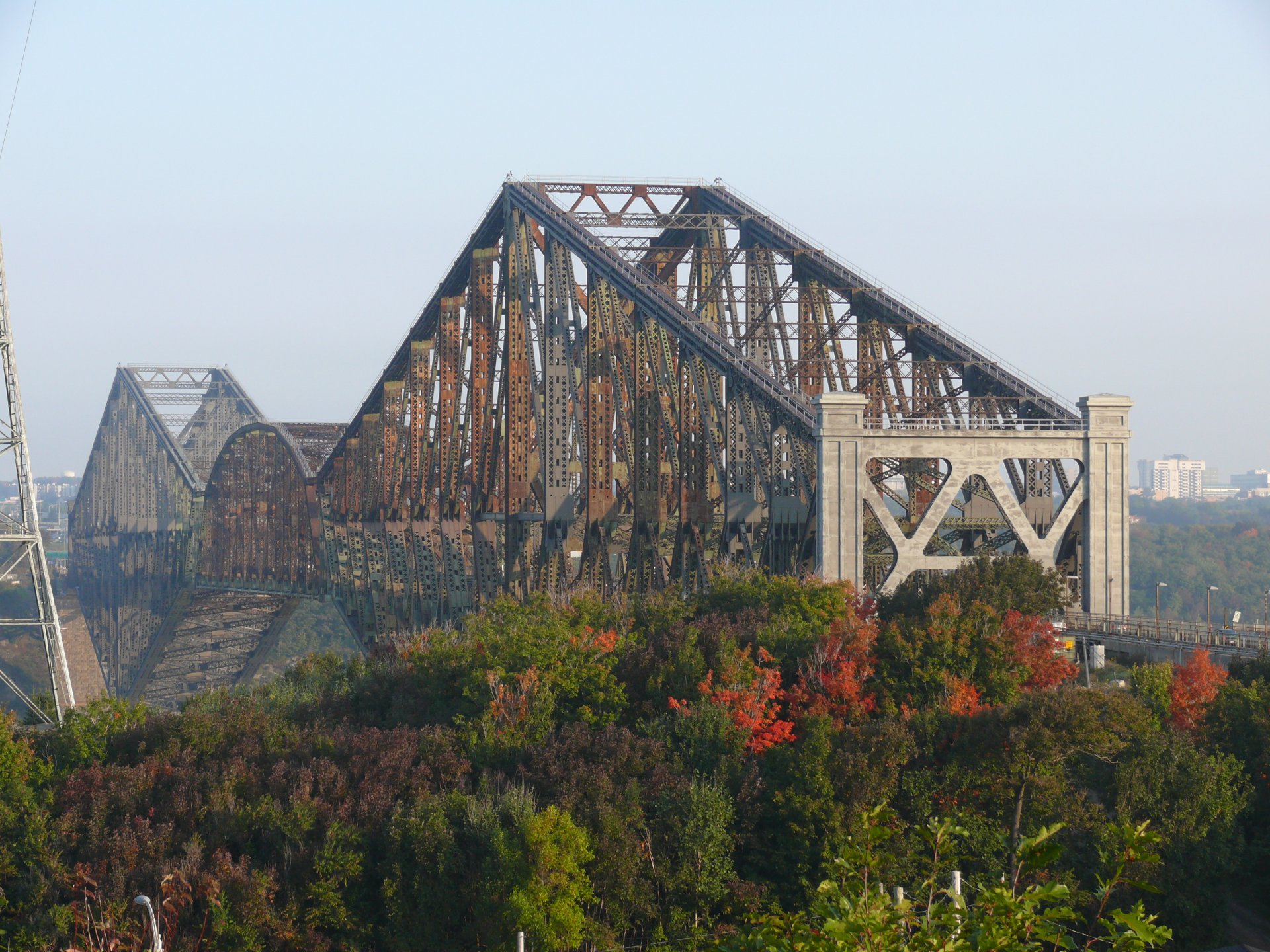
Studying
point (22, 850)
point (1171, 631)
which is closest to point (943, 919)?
point (22, 850)

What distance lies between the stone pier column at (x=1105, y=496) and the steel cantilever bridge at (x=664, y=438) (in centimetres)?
17

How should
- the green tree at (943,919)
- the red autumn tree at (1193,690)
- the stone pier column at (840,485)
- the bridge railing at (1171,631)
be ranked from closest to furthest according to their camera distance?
1. the green tree at (943,919)
2. the red autumn tree at (1193,690)
3. the bridge railing at (1171,631)
4. the stone pier column at (840,485)

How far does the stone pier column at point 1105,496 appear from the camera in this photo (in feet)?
206

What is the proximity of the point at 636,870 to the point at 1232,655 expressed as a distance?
23.5m

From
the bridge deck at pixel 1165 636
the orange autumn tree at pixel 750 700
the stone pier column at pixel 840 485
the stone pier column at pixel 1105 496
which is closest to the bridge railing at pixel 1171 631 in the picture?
the bridge deck at pixel 1165 636

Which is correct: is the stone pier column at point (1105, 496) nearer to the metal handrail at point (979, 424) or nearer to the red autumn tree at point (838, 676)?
the metal handrail at point (979, 424)

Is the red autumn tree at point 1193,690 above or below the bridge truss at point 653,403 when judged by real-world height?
below

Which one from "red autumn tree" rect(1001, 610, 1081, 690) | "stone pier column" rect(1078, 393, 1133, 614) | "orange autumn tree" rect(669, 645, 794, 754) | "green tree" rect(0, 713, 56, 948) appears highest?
"stone pier column" rect(1078, 393, 1133, 614)

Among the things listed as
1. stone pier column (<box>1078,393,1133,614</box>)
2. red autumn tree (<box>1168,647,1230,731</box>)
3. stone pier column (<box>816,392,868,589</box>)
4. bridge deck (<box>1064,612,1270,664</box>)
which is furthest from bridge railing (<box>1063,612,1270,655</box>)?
stone pier column (<box>816,392,868,589</box>)

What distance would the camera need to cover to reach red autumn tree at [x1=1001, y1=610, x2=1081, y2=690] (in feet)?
170

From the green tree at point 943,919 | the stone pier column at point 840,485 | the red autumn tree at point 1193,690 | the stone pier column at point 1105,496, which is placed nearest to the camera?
the green tree at point 943,919

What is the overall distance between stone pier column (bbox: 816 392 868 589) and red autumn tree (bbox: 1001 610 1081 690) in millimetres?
8378

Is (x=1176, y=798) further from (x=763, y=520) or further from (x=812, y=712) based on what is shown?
(x=763, y=520)

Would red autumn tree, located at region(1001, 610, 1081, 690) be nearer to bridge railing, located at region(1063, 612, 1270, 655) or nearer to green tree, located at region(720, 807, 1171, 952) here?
bridge railing, located at region(1063, 612, 1270, 655)
